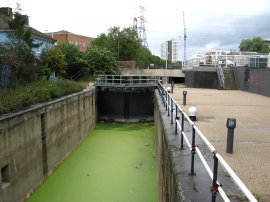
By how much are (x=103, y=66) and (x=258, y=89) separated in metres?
19.5

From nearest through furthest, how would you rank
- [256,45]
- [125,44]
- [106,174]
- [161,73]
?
[106,174], [161,73], [125,44], [256,45]

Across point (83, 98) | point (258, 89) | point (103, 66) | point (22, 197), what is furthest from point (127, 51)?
point (22, 197)

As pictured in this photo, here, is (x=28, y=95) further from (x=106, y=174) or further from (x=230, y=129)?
(x=230, y=129)

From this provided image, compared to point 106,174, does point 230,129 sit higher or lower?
higher

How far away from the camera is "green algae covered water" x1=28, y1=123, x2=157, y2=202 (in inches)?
481

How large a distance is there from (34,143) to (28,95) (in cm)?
267

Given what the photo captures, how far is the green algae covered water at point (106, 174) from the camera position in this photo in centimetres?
1222

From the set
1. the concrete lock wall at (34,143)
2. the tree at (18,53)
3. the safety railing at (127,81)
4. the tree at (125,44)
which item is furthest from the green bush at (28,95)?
the tree at (125,44)

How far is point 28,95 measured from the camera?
49.5 ft

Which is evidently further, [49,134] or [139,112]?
[139,112]

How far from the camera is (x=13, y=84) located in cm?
2017

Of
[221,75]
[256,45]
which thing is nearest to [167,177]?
[221,75]

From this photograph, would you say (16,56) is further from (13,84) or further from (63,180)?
(63,180)

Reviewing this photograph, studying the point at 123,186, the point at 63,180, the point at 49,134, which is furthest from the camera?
the point at 49,134
